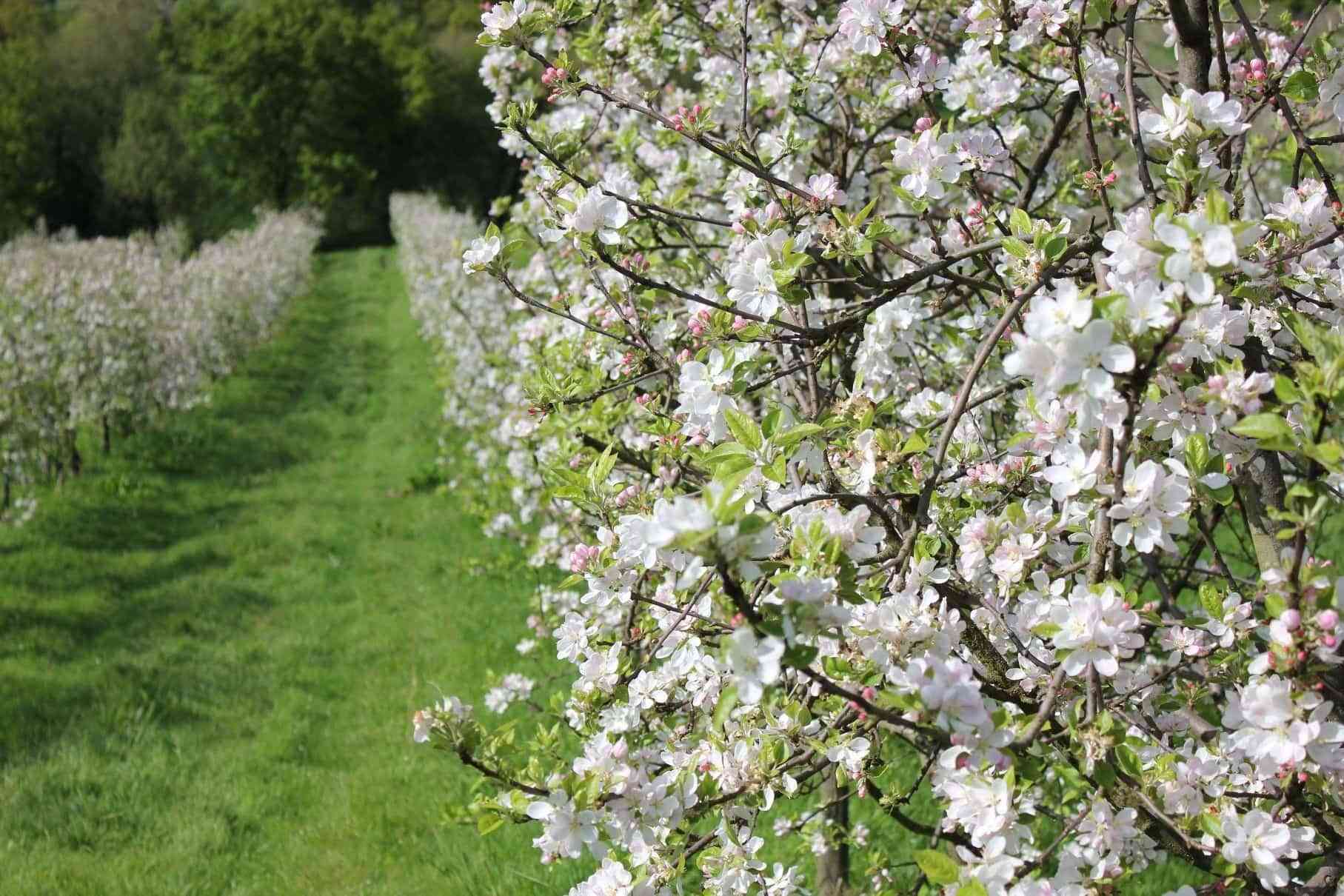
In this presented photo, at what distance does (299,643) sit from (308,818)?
1.94 metres

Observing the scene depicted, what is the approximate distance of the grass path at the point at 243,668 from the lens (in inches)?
150

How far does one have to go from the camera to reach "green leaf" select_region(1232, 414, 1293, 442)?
1162mm

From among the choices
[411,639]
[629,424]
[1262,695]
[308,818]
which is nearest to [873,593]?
[1262,695]

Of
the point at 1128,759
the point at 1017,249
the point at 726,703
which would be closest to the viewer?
the point at 726,703

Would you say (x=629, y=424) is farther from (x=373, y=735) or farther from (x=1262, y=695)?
(x=1262, y=695)

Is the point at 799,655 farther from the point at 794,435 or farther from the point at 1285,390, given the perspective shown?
the point at 1285,390

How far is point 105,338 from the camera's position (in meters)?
9.17

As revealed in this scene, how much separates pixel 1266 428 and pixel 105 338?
9.96 m

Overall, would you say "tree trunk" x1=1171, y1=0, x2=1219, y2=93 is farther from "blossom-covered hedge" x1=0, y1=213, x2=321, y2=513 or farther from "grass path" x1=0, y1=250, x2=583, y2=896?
"blossom-covered hedge" x1=0, y1=213, x2=321, y2=513

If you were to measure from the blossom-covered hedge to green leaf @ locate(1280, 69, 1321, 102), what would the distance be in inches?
308

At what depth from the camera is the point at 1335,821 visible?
154 centimetres

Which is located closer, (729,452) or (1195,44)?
(729,452)

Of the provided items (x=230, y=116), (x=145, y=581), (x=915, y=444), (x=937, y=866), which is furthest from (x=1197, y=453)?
(x=230, y=116)

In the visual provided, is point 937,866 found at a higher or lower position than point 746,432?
lower
